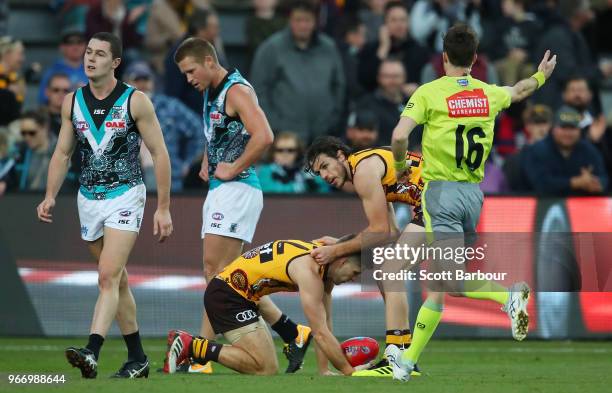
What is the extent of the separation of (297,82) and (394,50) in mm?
1638

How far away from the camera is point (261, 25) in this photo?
57.4 feet

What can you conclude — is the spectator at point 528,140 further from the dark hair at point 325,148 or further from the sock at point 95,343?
the sock at point 95,343

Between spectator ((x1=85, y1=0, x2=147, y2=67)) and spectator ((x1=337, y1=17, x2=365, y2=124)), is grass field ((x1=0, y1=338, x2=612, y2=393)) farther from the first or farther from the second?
spectator ((x1=85, y1=0, x2=147, y2=67))

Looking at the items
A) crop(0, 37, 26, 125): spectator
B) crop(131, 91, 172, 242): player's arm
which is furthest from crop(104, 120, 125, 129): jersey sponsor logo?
crop(0, 37, 26, 125): spectator

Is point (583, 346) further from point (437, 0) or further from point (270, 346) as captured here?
point (437, 0)

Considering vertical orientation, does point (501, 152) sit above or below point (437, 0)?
below

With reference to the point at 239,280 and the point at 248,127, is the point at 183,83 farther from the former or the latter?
the point at 239,280

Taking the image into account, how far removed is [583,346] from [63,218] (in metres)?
5.33

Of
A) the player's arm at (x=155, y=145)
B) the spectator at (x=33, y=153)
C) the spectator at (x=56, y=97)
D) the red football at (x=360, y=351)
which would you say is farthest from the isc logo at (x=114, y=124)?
the spectator at (x=56, y=97)

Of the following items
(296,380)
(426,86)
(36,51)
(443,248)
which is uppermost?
(36,51)

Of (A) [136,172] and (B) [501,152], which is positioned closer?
(A) [136,172]

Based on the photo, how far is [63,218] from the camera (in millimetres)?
13742


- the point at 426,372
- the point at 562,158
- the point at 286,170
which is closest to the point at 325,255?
the point at 426,372

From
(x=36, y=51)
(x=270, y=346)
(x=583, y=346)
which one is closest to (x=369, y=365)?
(x=270, y=346)
